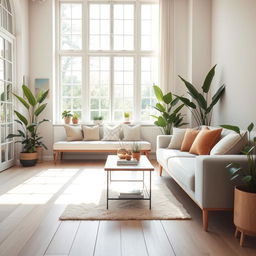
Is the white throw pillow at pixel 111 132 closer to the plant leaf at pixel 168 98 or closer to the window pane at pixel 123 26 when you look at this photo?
the plant leaf at pixel 168 98

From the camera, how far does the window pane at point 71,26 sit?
6.31 m

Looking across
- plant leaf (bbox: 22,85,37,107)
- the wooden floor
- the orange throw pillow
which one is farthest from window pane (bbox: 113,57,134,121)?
the wooden floor

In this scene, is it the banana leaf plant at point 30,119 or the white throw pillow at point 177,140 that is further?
the banana leaf plant at point 30,119

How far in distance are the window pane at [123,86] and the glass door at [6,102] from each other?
2.31 m

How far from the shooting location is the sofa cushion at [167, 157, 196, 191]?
2652mm

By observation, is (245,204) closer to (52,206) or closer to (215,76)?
(52,206)

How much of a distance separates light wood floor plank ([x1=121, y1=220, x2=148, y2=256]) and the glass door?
3287 millimetres

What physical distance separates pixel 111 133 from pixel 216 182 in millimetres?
3802

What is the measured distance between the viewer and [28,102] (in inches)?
230

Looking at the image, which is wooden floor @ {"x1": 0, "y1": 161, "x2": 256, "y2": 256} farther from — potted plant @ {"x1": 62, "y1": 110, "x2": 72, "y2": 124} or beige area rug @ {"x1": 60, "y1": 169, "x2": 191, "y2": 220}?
potted plant @ {"x1": 62, "y1": 110, "x2": 72, "y2": 124}

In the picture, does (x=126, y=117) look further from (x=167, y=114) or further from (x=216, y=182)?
(x=216, y=182)

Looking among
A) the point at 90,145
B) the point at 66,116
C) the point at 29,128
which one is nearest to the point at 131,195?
the point at 90,145

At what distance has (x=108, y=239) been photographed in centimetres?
219

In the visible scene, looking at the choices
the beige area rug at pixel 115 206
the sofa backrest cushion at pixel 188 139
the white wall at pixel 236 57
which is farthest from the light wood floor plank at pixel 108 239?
the white wall at pixel 236 57
